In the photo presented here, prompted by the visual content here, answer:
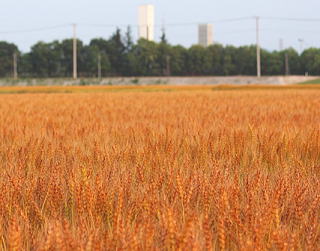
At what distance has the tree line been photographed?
76.2 meters

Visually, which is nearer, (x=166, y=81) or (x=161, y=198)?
(x=161, y=198)

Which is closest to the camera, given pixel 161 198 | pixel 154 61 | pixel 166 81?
pixel 161 198

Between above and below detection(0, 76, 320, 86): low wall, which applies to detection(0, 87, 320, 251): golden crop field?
below

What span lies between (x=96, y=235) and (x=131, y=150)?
65.0 inches

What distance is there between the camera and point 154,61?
77000mm

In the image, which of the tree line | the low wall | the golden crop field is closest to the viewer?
the golden crop field

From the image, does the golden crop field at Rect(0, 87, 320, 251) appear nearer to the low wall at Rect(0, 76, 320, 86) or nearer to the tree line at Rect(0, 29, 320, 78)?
the low wall at Rect(0, 76, 320, 86)

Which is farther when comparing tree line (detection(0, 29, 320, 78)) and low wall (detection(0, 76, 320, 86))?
tree line (detection(0, 29, 320, 78))

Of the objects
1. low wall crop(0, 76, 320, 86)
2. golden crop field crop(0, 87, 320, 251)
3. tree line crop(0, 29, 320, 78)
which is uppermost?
tree line crop(0, 29, 320, 78)

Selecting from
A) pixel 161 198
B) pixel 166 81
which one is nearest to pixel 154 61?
pixel 166 81

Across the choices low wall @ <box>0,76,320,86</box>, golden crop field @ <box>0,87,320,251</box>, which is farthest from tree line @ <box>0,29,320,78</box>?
golden crop field @ <box>0,87,320,251</box>

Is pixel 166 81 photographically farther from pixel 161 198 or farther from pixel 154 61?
pixel 161 198

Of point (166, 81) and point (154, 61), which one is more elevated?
point (154, 61)

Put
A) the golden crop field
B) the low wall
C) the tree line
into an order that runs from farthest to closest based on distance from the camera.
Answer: the tree line, the low wall, the golden crop field
